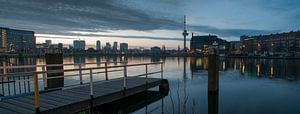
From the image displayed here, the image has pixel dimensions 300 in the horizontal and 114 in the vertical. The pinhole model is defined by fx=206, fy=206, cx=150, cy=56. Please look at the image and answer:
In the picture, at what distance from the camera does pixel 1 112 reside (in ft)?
20.0

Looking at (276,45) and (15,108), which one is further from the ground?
(276,45)

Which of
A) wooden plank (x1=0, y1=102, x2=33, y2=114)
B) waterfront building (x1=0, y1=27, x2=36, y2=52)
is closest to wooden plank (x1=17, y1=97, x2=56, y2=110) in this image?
wooden plank (x1=0, y1=102, x2=33, y2=114)

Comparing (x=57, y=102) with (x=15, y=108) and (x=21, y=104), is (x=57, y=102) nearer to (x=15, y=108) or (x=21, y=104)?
(x=21, y=104)

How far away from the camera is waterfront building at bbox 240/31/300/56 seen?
437 ft

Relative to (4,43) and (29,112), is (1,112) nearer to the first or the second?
(29,112)

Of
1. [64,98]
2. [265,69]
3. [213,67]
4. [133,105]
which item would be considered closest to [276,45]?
[265,69]

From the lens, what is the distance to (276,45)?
514ft

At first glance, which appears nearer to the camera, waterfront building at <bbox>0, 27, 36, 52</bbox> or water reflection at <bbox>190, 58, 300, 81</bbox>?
water reflection at <bbox>190, 58, 300, 81</bbox>

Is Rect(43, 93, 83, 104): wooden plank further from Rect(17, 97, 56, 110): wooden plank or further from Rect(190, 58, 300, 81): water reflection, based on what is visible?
Rect(190, 58, 300, 81): water reflection

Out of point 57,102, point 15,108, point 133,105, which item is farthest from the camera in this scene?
point 133,105

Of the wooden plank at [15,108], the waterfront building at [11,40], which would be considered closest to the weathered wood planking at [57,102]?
the wooden plank at [15,108]

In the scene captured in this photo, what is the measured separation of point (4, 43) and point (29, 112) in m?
197

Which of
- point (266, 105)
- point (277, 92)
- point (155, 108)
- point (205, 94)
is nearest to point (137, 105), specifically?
point (155, 108)

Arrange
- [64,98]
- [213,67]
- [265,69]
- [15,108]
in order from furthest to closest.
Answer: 1. [265,69]
2. [213,67]
3. [64,98]
4. [15,108]
